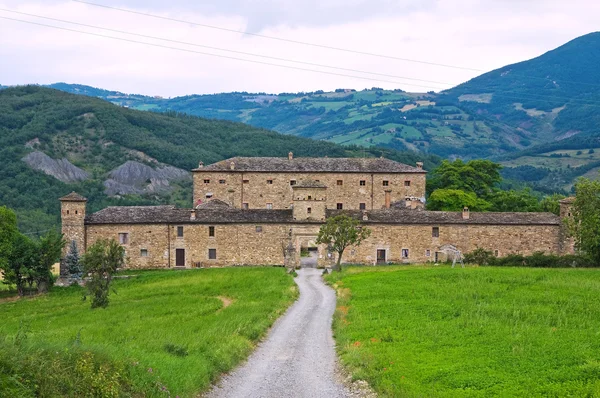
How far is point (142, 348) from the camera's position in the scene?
62.8ft

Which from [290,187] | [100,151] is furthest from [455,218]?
[100,151]

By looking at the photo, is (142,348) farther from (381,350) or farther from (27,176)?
(27,176)

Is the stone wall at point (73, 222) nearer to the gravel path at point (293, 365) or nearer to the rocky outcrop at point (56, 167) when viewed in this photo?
the gravel path at point (293, 365)

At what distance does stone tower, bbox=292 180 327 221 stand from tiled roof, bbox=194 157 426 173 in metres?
10.9

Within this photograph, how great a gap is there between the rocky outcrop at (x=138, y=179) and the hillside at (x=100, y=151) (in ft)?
0.55

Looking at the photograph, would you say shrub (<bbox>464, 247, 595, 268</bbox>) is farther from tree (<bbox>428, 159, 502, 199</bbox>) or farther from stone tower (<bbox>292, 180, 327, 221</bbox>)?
tree (<bbox>428, 159, 502, 199</bbox>)

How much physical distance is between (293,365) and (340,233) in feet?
93.6

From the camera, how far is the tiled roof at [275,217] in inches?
2064

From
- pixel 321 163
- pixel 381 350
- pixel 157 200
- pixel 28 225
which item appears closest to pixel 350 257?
pixel 321 163

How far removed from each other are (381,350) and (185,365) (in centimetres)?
555

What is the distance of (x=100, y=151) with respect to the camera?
424ft

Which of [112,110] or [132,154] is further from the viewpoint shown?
[112,110]

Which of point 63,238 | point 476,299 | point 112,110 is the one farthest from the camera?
point 112,110

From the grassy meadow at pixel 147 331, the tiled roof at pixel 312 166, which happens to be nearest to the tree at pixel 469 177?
the tiled roof at pixel 312 166
